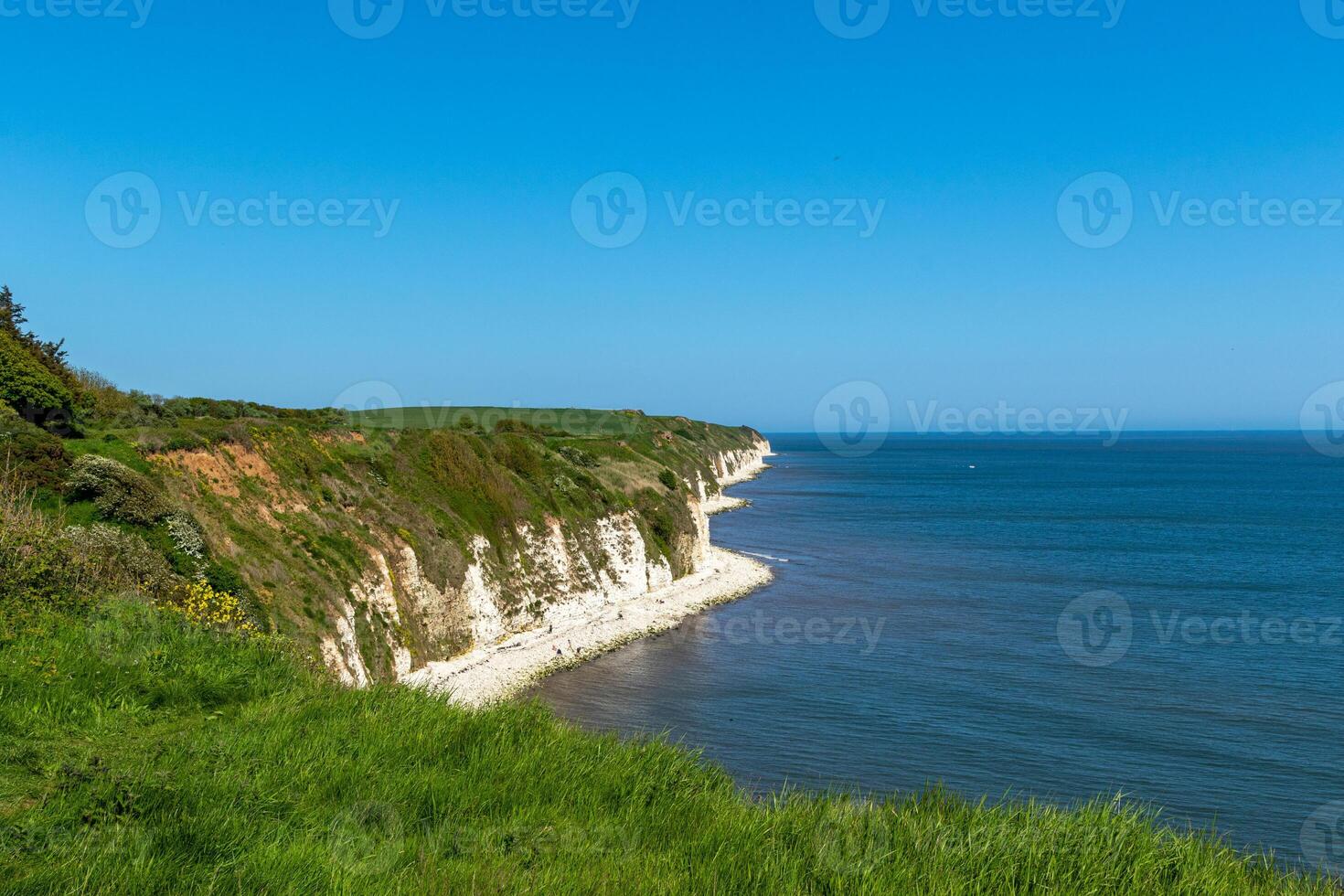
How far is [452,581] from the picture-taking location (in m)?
39.7

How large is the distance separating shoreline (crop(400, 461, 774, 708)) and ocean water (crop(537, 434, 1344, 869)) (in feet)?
4.36

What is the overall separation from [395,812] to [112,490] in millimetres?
20842

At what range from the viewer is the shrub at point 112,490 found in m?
24.3

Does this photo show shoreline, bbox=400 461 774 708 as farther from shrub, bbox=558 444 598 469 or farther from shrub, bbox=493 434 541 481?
shrub, bbox=558 444 598 469

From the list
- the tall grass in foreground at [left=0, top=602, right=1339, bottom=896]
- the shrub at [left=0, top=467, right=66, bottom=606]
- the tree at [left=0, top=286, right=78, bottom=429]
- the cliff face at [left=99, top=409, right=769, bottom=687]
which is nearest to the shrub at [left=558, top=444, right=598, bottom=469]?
the cliff face at [left=99, top=409, right=769, bottom=687]

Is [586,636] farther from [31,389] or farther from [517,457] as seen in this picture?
[31,389]

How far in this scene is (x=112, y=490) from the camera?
24.6 m

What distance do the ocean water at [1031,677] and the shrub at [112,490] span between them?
16900 mm

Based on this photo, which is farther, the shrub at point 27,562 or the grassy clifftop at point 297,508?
the grassy clifftop at point 297,508

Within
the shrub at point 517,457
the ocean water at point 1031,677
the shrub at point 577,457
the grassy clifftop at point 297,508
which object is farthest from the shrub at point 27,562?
the shrub at point 577,457

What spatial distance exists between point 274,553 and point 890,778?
23078 mm

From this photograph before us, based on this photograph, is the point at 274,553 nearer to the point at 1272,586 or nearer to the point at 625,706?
the point at 625,706

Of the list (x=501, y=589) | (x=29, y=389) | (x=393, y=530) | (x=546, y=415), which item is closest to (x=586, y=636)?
(x=501, y=589)

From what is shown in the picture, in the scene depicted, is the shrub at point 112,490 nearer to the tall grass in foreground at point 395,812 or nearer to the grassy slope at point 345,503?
the grassy slope at point 345,503
